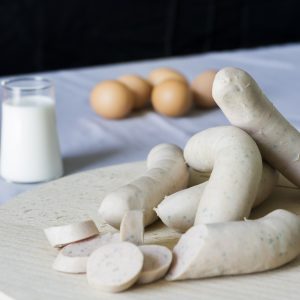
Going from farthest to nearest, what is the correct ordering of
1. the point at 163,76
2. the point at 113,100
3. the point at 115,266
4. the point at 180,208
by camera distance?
the point at 163,76 < the point at 113,100 < the point at 180,208 < the point at 115,266

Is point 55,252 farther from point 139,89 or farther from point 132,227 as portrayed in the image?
point 139,89

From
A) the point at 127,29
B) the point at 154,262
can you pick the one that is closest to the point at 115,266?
the point at 154,262

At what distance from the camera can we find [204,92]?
1655mm

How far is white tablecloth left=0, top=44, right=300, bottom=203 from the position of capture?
1.43 meters

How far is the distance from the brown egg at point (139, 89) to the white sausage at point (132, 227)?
2.88 ft

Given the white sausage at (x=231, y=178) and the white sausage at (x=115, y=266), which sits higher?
the white sausage at (x=231, y=178)

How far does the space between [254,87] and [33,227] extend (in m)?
0.33

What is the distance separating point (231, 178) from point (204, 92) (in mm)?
872

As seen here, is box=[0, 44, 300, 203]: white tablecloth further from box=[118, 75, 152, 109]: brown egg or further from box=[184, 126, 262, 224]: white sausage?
box=[184, 126, 262, 224]: white sausage

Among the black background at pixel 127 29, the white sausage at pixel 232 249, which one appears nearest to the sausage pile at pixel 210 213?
the white sausage at pixel 232 249

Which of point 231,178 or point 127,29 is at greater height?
point 231,178

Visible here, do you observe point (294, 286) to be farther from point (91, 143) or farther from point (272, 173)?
point (91, 143)

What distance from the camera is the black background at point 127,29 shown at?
3.03m

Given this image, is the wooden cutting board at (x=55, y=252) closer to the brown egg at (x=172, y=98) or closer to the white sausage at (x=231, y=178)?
the white sausage at (x=231, y=178)
